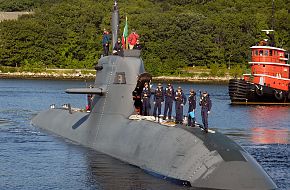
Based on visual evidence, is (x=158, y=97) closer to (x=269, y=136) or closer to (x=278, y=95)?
(x=269, y=136)

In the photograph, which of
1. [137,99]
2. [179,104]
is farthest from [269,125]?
[179,104]

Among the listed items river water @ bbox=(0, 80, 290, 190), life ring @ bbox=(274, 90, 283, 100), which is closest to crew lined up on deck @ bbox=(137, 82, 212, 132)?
river water @ bbox=(0, 80, 290, 190)

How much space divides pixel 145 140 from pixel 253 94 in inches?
2032

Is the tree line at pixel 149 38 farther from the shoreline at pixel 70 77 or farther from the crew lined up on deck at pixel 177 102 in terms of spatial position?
the crew lined up on deck at pixel 177 102

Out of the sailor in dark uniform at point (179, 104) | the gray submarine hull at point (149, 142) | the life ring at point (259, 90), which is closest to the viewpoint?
the gray submarine hull at point (149, 142)

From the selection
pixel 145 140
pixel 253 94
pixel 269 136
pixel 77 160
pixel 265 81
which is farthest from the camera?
pixel 265 81

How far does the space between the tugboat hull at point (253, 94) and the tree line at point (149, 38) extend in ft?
176

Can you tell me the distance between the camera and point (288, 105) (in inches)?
3103

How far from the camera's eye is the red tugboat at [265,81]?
252 ft

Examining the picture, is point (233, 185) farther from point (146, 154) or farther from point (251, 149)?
point (251, 149)

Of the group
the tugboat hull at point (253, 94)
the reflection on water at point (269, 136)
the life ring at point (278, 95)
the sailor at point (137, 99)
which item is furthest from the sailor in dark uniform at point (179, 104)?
the life ring at point (278, 95)

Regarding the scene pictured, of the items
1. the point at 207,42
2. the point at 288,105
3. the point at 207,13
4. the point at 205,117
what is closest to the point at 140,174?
the point at 205,117

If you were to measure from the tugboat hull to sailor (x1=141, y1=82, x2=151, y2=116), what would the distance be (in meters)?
47.1

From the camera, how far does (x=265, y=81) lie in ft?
261
